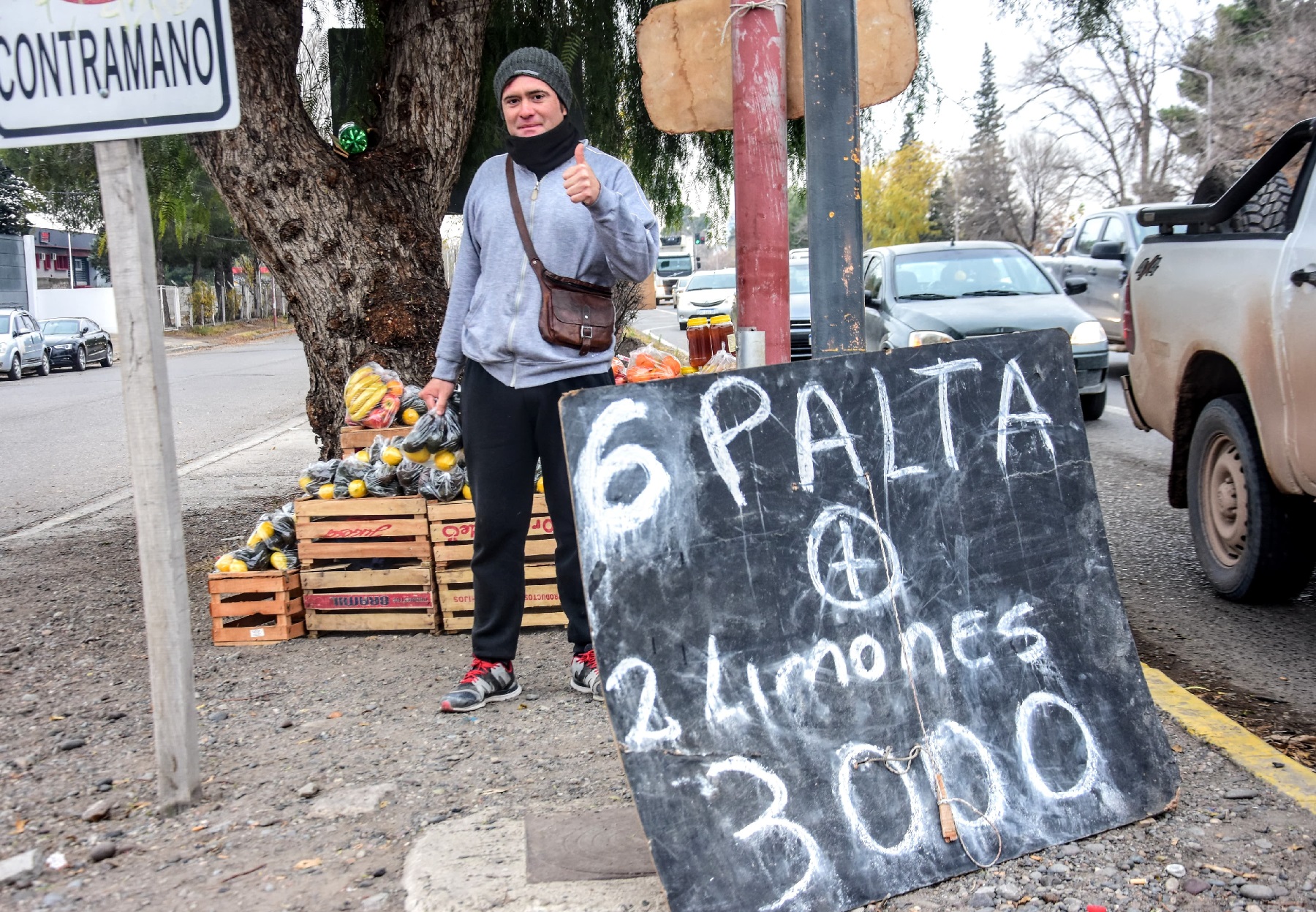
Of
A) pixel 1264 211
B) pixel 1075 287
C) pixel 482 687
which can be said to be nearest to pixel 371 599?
pixel 482 687

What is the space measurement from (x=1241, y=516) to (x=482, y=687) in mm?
3285

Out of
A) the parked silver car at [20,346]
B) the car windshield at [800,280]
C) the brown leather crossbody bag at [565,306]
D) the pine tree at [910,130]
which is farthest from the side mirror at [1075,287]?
the parked silver car at [20,346]

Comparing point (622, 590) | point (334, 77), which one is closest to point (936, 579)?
point (622, 590)

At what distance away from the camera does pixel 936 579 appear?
3.00m

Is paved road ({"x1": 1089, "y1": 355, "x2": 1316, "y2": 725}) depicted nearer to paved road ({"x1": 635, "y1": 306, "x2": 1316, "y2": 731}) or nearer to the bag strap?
paved road ({"x1": 635, "y1": 306, "x2": 1316, "y2": 731})

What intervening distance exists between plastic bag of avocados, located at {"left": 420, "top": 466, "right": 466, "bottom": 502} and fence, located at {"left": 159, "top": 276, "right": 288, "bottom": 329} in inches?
1534

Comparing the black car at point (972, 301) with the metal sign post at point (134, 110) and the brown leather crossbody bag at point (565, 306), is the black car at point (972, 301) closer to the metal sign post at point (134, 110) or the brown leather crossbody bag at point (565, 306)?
the brown leather crossbody bag at point (565, 306)

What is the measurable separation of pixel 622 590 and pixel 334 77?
18.0 feet

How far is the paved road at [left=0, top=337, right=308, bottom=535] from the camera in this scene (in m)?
9.92

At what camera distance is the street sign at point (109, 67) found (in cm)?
302

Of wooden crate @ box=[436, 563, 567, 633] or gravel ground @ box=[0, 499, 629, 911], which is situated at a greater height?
wooden crate @ box=[436, 563, 567, 633]

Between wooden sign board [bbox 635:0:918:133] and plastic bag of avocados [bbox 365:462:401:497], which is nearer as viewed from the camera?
wooden sign board [bbox 635:0:918:133]

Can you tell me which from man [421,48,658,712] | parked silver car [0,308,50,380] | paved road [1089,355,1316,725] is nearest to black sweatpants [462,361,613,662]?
man [421,48,658,712]

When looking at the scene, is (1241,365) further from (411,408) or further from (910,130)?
(411,408)
